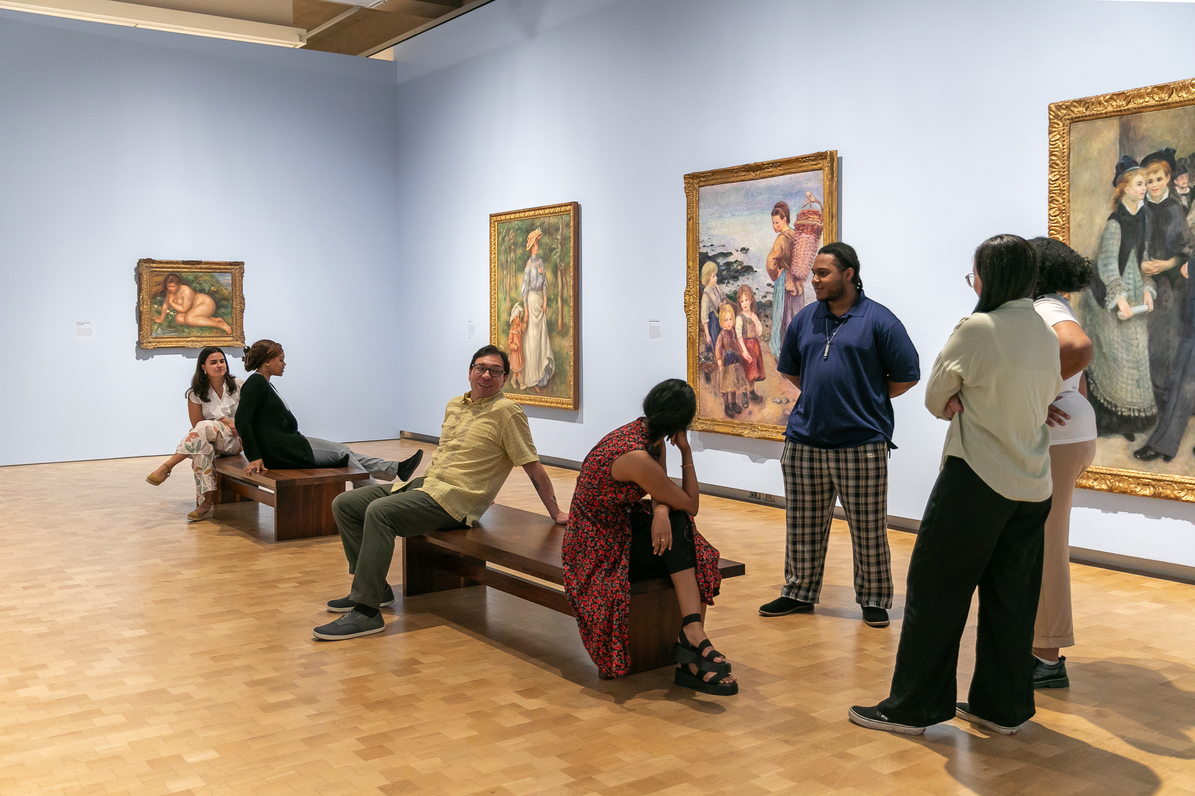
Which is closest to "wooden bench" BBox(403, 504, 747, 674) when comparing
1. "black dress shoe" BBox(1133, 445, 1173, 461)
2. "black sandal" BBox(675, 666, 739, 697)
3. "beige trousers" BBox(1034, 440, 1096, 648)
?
"black sandal" BBox(675, 666, 739, 697)

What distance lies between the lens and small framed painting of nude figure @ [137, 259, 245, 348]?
13.9 m

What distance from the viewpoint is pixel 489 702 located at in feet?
15.4

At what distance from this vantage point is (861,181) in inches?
358

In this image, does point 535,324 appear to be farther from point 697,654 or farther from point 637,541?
point 697,654

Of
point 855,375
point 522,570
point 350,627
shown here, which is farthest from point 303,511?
point 855,375

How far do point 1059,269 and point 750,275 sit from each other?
217 inches

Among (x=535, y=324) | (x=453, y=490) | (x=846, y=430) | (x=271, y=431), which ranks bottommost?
(x=453, y=490)

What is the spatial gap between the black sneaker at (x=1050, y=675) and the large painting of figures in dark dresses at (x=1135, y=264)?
2.76m

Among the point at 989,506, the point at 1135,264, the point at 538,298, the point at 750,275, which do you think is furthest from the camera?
the point at 538,298

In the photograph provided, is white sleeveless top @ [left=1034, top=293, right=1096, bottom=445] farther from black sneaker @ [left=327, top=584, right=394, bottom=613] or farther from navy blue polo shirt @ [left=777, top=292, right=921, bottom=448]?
black sneaker @ [left=327, top=584, right=394, bottom=613]

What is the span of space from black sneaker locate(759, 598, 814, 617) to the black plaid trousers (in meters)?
0.04

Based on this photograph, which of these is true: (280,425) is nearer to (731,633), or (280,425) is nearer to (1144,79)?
(731,633)

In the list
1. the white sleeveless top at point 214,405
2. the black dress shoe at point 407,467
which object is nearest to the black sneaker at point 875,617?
the black dress shoe at point 407,467

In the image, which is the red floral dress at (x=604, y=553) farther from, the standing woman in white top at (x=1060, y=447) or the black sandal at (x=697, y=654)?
the standing woman in white top at (x=1060, y=447)
